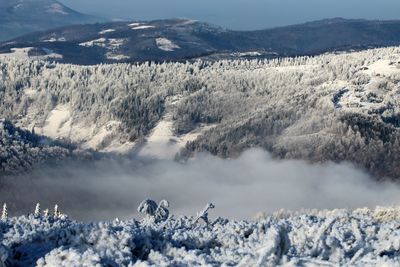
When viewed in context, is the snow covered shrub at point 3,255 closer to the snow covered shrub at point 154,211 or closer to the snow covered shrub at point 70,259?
the snow covered shrub at point 70,259

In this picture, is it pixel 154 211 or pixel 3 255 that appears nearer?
pixel 3 255

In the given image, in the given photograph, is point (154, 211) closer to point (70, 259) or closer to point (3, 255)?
point (70, 259)

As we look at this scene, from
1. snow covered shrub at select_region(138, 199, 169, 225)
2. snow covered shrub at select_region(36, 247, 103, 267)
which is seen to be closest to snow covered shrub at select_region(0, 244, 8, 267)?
snow covered shrub at select_region(36, 247, 103, 267)

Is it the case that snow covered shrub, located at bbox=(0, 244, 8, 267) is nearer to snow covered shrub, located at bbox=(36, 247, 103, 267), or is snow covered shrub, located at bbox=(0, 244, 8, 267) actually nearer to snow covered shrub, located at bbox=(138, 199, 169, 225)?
snow covered shrub, located at bbox=(36, 247, 103, 267)

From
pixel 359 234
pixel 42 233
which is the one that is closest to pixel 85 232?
pixel 42 233

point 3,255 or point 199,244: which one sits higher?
point 3,255

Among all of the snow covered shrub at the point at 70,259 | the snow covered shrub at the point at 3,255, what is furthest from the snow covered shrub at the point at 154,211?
the snow covered shrub at the point at 3,255

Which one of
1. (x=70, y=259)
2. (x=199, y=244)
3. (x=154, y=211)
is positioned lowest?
(x=154, y=211)

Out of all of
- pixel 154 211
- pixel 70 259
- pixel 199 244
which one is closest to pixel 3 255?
pixel 70 259

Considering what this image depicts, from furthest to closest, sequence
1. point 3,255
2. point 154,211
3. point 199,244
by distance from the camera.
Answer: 1. point 154,211
2. point 199,244
3. point 3,255
